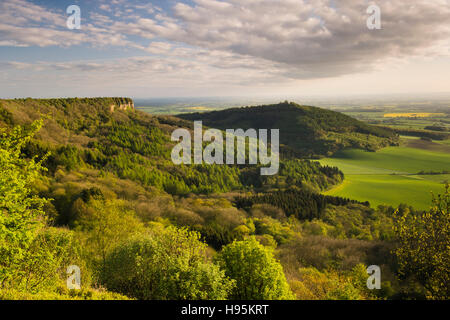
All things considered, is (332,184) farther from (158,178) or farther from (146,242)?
(146,242)

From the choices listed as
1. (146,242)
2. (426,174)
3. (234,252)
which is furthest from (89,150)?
(426,174)

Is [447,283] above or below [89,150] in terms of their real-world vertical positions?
below

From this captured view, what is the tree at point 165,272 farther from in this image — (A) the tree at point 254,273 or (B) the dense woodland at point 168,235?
(A) the tree at point 254,273

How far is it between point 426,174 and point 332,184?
190ft

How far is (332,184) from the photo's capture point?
160 m

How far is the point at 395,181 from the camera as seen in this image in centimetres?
14625

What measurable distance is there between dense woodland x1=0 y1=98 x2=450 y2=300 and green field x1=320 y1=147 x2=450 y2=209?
18062 millimetres

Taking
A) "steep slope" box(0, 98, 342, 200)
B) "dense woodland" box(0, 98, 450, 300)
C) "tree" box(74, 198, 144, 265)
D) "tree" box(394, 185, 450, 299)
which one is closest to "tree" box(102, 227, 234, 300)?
"dense woodland" box(0, 98, 450, 300)

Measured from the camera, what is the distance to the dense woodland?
2234 cm

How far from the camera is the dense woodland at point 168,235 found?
73.3ft

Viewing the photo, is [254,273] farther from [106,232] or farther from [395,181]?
[395,181]

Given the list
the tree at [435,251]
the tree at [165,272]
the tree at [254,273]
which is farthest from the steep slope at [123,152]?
the tree at [435,251]

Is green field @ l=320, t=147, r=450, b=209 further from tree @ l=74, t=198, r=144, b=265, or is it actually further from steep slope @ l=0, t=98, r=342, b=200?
tree @ l=74, t=198, r=144, b=265

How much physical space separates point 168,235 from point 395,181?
155 metres
